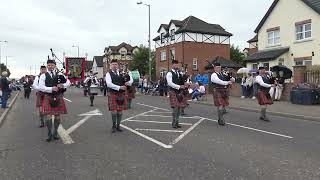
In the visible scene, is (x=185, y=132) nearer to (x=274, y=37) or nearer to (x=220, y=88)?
(x=220, y=88)

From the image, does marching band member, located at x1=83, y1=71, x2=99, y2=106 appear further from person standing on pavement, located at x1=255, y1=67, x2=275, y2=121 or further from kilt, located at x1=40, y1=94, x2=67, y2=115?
kilt, located at x1=40, y1=94, x2=67, y2=115

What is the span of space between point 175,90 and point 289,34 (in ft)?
75.9

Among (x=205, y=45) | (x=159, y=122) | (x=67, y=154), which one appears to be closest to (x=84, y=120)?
(x=159, y=122)

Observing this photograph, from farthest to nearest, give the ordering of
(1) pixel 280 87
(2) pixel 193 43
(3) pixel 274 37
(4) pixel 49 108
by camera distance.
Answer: (2) pixel 193 43
(3) pixel 274 37
(1) pixel 280 87
(4) pixel 49 108

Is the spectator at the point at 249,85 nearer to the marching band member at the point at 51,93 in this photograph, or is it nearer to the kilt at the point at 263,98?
the kilt at the point at 263,98

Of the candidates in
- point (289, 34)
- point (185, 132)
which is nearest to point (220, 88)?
point (185, 132)

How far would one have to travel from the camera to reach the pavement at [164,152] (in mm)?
7223

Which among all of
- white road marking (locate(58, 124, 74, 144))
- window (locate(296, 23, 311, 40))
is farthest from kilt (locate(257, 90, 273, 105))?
window (locate(296, 23, 311, 40))

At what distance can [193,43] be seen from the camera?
55.2 m

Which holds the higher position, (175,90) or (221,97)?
(175,90)

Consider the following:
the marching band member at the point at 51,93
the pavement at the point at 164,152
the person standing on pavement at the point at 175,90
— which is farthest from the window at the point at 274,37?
the marching band member at the point at 51,93

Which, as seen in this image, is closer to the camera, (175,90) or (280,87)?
(175,90)

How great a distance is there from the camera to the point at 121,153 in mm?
8867

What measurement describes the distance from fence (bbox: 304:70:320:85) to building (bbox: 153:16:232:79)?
28.8 metres
